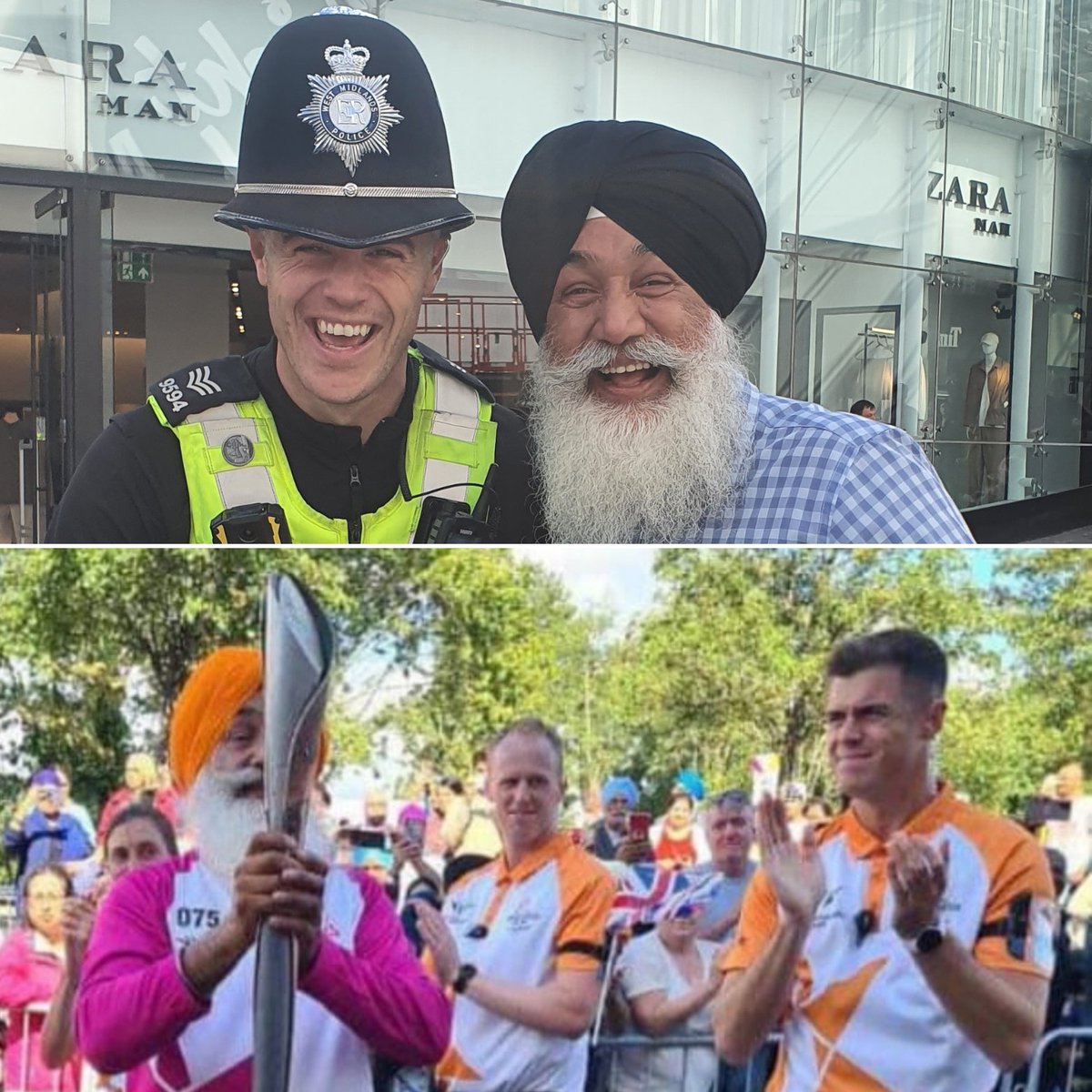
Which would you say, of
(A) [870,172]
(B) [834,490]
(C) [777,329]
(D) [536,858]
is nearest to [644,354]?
(B) [834,490]

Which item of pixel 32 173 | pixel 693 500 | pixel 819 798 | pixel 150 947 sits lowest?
pixel 150 947

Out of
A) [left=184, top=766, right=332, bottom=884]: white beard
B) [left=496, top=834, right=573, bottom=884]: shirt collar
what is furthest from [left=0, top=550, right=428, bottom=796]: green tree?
[left=496, top=834, right=573, bottom=884]: shirt collar

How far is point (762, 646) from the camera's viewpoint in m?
1.73

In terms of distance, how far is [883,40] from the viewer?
9133 millimetres

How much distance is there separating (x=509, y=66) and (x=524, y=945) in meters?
5.83

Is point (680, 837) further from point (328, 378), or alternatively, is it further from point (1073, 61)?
point (1073, 61)

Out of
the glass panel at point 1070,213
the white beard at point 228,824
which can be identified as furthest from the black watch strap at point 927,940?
the glass panel at point 1070,213

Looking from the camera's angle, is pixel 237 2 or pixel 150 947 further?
pixel 237 2

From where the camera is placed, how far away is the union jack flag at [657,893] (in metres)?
1.68

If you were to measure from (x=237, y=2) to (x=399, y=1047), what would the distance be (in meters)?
5.87

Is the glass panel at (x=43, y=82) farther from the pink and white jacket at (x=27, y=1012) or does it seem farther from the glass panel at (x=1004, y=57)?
the glass panel at (x=1004, y=57)

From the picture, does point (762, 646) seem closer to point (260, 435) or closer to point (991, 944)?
point (991, 944)

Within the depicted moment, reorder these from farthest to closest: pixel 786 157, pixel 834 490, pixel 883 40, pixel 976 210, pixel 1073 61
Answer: pixel 1073 61, pixel 976 210, pixel 883 40, pixel 786 157, pixel 834 490

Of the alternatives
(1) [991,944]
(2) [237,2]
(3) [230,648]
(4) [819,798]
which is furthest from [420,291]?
(2) [237,2]
